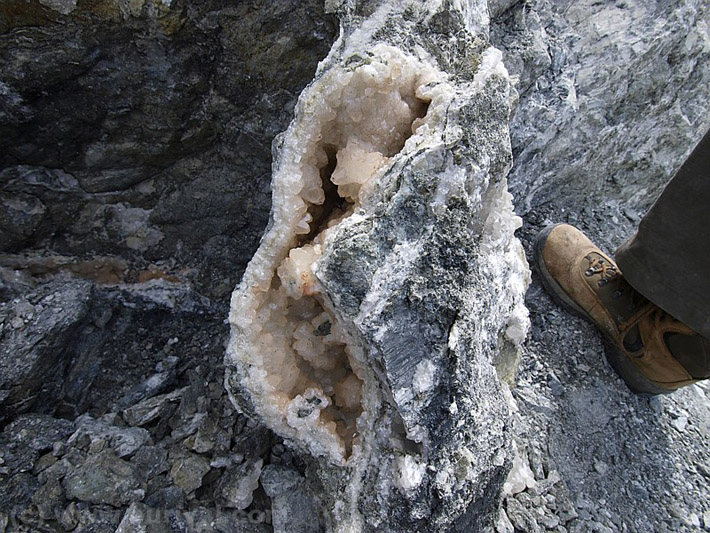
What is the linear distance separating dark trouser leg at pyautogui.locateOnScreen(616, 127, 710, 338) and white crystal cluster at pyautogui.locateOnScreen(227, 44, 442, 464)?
1.22 meters

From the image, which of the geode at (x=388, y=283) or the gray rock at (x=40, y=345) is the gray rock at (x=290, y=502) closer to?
the geode at (x=388, y=283)

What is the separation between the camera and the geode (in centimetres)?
124

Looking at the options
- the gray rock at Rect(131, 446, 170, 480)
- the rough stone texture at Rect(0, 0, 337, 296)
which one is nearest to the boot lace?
the rough stone texture at Rect(0, 0, 337, 296)

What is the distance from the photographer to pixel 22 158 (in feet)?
6.56

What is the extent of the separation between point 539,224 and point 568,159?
37 centimetres

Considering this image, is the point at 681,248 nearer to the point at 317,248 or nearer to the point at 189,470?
the point at 317,248

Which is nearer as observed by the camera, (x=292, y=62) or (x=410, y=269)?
(x=410, y=269)

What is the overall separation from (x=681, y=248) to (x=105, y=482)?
7.73 ft

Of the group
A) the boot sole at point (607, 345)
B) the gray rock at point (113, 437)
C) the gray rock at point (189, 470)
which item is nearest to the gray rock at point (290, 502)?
the gray rock at point (189, 470)

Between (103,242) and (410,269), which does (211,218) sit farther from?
(410,269)

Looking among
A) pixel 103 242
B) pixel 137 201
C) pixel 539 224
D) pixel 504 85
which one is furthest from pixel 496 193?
pixel 103 242

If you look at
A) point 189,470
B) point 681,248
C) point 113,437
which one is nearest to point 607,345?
point 681,248

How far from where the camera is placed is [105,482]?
158 cm

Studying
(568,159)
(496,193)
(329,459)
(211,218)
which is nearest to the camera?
(329,459)
